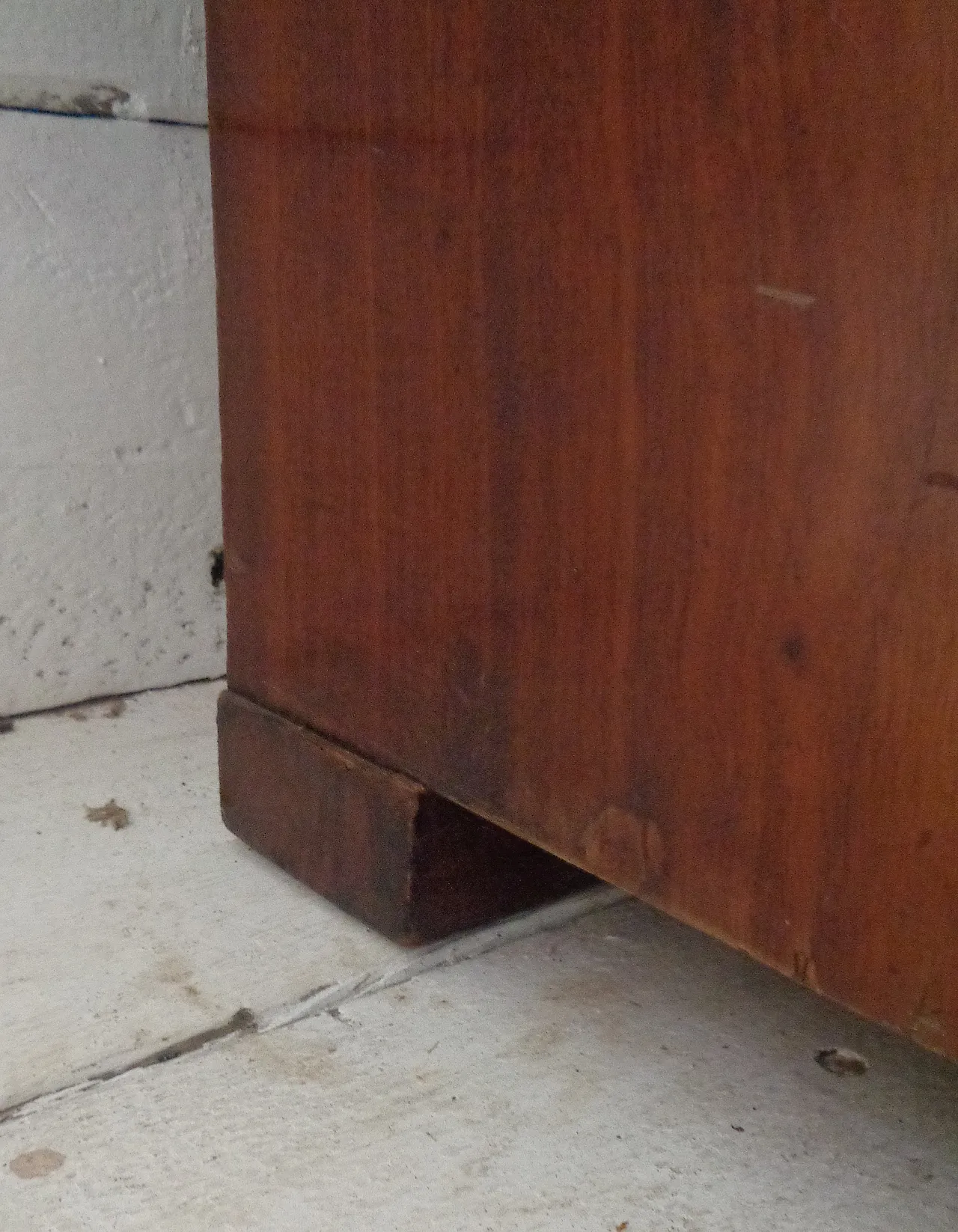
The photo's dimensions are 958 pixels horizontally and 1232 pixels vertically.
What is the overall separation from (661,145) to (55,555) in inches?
26.1

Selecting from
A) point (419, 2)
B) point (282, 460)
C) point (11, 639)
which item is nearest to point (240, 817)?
point (282, 460)

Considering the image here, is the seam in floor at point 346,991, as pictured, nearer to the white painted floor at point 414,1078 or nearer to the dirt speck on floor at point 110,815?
the white painted floor at point 414,1078

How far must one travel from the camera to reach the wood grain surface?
1.20 feet

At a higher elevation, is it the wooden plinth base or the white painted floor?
the wooden plinth base

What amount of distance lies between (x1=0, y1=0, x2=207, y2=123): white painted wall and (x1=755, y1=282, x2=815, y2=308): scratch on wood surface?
661 mm

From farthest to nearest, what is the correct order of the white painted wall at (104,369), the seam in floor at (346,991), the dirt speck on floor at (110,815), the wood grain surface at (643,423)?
the white painted wall at (104,369)
the dirt speck on floor at (110,815)
the seam in floor at (346,991)
the wood grain surface at (643,423)

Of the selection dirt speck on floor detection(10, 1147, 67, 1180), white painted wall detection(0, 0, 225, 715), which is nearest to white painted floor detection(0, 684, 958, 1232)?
dirt speck on floor detection(10, 1147, 67, 1180)

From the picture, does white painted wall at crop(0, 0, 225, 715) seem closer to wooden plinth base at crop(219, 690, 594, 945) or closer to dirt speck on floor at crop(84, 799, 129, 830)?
dirt speck on floor at crop(84, 799, 129, 830)

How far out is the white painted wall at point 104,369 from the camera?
0.87 metres

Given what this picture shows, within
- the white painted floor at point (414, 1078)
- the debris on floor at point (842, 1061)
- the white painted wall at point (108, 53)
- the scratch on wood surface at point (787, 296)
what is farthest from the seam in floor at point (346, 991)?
the white painted wall at point (108, 53)

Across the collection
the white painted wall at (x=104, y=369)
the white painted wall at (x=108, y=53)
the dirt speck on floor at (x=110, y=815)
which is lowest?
the dirt speck on floor at (x=110, y=815)

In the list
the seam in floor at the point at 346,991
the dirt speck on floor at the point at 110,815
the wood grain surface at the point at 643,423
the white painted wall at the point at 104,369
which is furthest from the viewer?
the white painted wall at the point at 104,369

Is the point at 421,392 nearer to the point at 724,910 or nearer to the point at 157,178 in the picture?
the point at 724,910

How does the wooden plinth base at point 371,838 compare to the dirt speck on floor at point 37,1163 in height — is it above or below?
above
